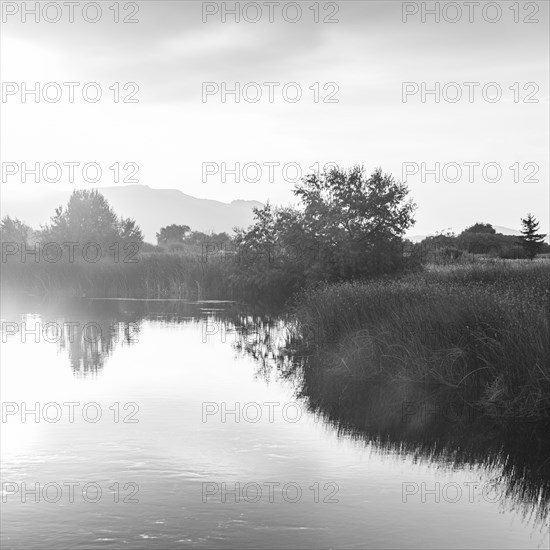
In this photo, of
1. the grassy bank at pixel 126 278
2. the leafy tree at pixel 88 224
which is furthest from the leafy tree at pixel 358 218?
the leafy tree at pixel 88 224

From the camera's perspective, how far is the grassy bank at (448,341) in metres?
13.7

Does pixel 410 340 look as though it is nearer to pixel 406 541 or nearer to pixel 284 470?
pixel 284 470

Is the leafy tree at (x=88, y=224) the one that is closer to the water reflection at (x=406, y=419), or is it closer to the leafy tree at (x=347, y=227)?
the leafy tree at (x=347, y=227)

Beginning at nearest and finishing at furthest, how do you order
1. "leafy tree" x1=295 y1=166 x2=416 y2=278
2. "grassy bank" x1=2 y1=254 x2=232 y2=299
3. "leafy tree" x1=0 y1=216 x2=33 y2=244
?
"leafy tree" x1=295 y1=166 x2=416 y2=278, "grassy bank" x1=2 y1=254 x2=232 y2=299, "leafy tree" x1=0 y1=216 x2=33 y2=244

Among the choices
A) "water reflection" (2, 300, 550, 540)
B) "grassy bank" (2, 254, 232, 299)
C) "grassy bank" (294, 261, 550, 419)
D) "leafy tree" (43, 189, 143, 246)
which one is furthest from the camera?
"leafy tree" (43, 189, 143, 246)

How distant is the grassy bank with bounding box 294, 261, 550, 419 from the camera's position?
45.0 feet

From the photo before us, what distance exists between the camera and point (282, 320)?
32.7 meters

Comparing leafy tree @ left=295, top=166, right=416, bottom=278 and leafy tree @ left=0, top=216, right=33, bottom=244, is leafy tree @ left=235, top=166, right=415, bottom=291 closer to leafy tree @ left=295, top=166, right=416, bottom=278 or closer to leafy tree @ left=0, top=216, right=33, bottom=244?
leafy tree @ left=295, top=166, right=416, bottom=278

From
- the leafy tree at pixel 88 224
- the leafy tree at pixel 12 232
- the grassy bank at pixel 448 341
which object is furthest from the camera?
the leafy tree at pixel 12 232

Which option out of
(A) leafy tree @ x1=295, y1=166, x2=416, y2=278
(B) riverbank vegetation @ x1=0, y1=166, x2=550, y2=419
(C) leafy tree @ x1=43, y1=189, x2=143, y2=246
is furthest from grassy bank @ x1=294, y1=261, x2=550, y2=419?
(C) leafy tree @ x1=43, y1=189, x2=143, y2=246

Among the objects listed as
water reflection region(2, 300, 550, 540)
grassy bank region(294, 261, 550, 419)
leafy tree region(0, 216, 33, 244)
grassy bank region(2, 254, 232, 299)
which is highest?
Answer: leafy tree region(0, 216, 33, 244)

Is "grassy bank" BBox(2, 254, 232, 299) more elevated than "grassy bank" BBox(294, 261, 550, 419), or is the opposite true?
"grassy bank" BBox(2, 254, 232, 299)

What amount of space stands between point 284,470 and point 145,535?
9.63ft

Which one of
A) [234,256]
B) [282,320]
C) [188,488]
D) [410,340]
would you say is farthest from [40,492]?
[234,256]
